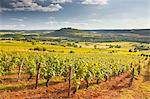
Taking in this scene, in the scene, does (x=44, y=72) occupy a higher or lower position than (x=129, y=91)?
higher

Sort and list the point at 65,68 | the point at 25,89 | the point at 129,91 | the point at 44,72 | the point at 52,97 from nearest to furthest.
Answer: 1. the point at 52,97
2. the point at 25,89
3. the point at 44,72
4. the point at 129,91
5. the point at 65,68

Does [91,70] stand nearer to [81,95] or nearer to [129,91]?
[129,91]

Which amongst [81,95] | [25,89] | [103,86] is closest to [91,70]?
[103,86]

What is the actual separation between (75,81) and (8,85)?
Result: 14.3ft

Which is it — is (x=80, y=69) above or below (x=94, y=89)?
above

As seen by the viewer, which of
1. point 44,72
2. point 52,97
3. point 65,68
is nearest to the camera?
point 52,97

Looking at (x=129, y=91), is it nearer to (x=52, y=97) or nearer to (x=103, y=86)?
(x=103, y=86)

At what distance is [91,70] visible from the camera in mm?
24219

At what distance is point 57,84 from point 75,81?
3.00 metres

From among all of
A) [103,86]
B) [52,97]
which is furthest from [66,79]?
[52,97]

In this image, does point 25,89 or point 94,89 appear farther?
point 94,89

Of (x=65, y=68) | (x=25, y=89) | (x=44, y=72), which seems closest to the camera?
(x=25, y=89)

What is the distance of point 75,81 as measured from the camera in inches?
801

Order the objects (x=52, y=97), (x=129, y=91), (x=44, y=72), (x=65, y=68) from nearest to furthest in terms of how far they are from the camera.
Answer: (x=52, y=97)
(x=44, y=72)
(x=129, y=91)
(x=65, y=68)
